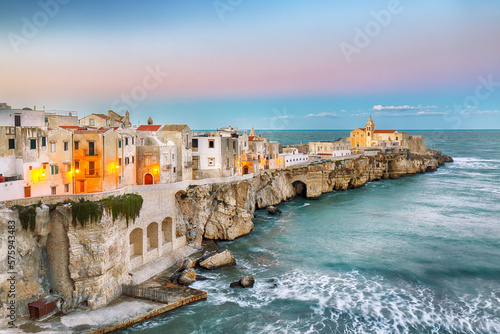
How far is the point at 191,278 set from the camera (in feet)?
93.7

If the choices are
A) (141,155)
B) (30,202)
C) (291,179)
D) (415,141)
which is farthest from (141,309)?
(415,141)

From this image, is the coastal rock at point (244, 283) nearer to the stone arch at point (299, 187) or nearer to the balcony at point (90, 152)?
the balcony at point (90, 152)

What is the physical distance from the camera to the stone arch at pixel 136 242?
30531mm

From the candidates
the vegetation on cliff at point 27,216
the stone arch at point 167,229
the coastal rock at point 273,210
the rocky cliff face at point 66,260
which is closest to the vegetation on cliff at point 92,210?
the vegetation on cliff at point 27,216

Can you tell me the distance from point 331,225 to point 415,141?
78924mm

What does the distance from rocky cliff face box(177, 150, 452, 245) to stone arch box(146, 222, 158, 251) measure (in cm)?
380

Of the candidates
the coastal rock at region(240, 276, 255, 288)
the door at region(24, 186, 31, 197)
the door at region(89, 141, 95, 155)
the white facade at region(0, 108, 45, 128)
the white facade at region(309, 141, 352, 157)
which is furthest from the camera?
the white facade at region(309, 141, 352, 157)

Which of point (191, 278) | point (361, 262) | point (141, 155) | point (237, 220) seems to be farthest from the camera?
point (237, 220)

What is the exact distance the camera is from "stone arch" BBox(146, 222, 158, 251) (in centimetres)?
3228

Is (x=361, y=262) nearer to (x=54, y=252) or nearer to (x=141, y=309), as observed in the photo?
(x=141, y=309)

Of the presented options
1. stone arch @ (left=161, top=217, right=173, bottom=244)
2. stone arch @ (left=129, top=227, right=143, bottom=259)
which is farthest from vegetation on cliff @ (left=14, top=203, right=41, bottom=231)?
stone arch @ (left=161, top=217, right=173, bottom=244)

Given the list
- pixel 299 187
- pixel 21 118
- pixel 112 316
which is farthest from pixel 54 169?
pixel 299 187

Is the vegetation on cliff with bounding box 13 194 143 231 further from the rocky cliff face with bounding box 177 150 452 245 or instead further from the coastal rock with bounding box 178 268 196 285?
the rocky cliff face with bounding box 177 150 452 245

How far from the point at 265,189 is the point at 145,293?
106ft
